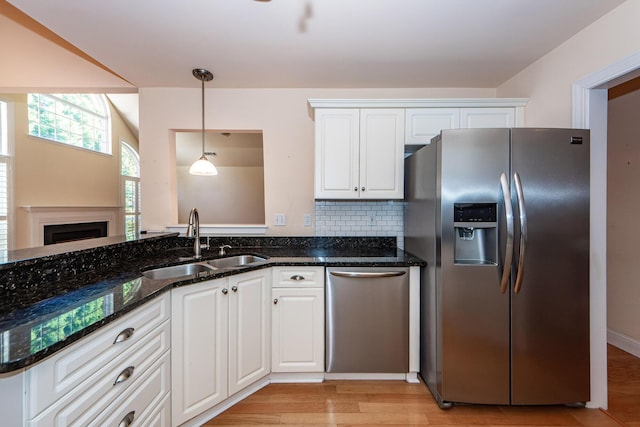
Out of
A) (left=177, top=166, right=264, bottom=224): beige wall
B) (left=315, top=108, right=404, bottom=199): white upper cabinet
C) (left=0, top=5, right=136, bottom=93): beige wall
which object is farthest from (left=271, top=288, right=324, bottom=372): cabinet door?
(left=177, top=166, right=264, bottom=224): beige wall

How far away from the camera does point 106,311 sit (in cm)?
105

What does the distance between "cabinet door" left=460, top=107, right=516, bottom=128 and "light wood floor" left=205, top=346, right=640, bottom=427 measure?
211cm

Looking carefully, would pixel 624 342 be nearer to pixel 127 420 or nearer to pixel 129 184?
pixel 127 420

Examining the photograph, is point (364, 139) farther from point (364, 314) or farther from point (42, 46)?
point (42, 46)

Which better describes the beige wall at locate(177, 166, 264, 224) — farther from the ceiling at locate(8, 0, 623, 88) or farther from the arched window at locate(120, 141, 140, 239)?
the ceiling at locate(8, 0, 623, 88)

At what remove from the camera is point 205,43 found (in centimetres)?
193

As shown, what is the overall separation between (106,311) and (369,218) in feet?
6.83

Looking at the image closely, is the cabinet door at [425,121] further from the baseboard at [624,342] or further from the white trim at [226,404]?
the baseboard at [624,342]

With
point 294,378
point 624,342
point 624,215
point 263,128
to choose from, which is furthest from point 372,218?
point 624,342

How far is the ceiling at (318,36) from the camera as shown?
1.58 m

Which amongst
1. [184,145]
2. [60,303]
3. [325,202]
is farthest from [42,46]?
[325,202]

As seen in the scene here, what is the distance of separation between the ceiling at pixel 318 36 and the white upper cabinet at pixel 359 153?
1.29ft

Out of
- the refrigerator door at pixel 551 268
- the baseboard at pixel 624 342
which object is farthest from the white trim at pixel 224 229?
the baseboard at pixel 624 342

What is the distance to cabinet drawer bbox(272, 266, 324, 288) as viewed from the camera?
79.3 inches
